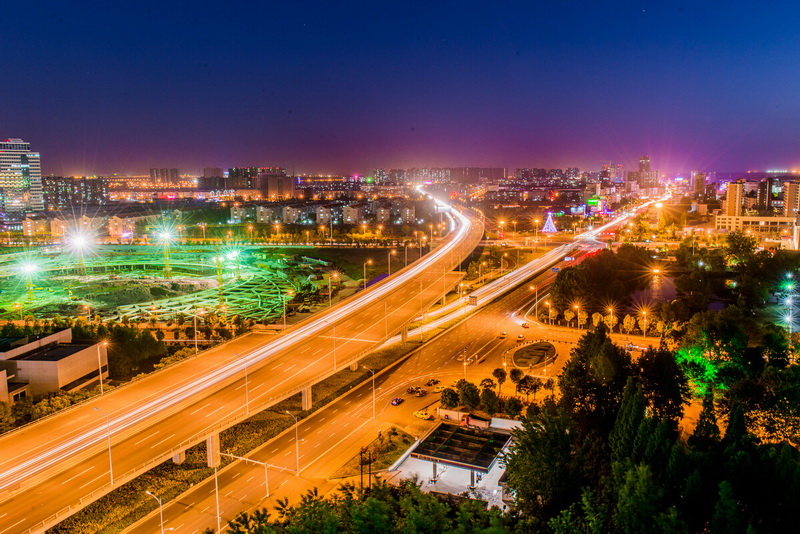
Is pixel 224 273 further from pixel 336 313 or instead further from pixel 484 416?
pixel 484 416

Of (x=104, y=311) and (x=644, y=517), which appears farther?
(x=104, y=311)

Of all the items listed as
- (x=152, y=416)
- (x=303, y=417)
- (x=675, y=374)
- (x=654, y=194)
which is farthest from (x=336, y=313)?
(x=654, y=194)

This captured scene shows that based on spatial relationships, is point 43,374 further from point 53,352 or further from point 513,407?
point 513,407

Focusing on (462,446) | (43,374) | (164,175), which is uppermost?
(164,175)

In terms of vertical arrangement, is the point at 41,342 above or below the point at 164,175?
below

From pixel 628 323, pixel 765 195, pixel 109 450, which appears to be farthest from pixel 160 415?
pixel 765 195

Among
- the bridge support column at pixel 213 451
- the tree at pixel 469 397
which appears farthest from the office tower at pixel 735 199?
the bridge support column at pixel 213 451
